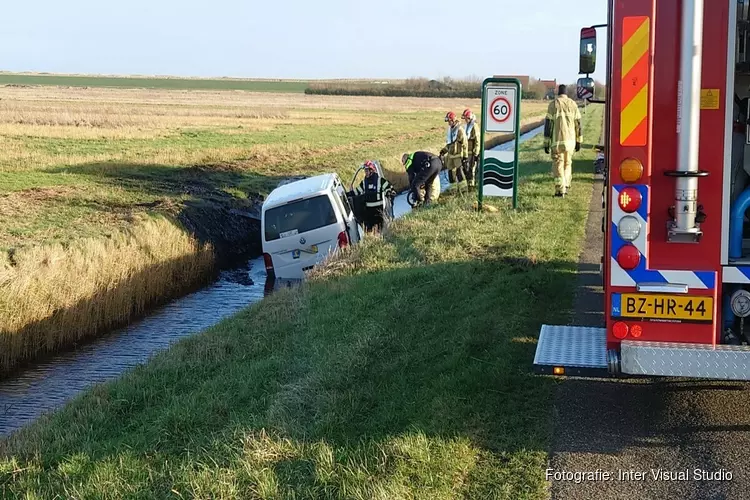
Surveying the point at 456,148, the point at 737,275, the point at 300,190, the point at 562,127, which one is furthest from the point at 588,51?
the point at 456,148

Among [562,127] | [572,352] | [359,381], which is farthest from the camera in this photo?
[562,127]

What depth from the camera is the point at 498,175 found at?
14.9 m

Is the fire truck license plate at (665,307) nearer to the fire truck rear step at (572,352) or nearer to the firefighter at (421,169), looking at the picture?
the fire truck rear step at (572,352)

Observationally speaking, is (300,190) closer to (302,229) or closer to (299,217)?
(299,217)

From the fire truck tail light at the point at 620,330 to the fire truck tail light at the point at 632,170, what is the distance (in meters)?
0.91

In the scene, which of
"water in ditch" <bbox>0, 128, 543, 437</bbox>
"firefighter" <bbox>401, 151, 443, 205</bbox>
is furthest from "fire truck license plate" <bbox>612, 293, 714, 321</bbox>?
"firefighter" <bbox>401, 151, 443, 205</bbox>

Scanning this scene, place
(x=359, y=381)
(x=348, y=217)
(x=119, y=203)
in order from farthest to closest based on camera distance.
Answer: (x=119, y=203), (x=348, y=217), (x=359, y=381)

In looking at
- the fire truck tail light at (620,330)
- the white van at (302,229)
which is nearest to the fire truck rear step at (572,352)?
the fire truck tail light at (620,330)

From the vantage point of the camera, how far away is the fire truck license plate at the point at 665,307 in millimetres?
5305

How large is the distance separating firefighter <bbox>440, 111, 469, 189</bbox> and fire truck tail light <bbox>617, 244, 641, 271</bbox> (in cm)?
1298

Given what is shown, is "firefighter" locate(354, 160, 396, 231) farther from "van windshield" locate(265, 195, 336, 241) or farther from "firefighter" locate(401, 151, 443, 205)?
"van windshield" locate(265, 195, 336, 241)

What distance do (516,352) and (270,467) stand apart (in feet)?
8.86

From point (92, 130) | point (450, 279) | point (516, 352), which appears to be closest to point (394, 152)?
point (92, 130)

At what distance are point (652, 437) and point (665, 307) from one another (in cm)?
91
